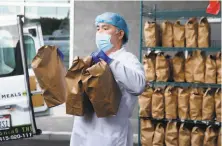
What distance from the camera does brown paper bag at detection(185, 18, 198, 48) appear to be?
5.31 metres

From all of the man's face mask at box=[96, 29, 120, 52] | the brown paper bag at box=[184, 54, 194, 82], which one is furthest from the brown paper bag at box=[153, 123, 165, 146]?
the man's face mask at box=[96, 29, 120, 52]

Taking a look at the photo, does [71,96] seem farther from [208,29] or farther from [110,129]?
[208,29]

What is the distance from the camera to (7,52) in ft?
20.9

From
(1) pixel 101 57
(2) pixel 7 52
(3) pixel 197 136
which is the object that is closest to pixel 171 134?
(3) pixel 197 136

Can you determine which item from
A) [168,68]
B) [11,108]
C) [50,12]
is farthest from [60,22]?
[168,68]

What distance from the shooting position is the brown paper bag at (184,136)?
539 cm

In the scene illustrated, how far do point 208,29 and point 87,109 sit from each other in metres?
2.85

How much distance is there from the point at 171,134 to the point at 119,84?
282cm

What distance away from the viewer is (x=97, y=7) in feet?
22.5

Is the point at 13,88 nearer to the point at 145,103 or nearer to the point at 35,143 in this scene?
the point at 35,143

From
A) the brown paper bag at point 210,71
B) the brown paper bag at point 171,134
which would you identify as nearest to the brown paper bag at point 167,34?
the brown paper bag at point 210,71

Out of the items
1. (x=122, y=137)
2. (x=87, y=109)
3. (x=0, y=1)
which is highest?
(x=0, y=1)

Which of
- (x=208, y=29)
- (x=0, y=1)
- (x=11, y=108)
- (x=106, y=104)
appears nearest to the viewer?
(x=106, y=104)

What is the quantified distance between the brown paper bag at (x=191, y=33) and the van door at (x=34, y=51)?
2141 millimetres
